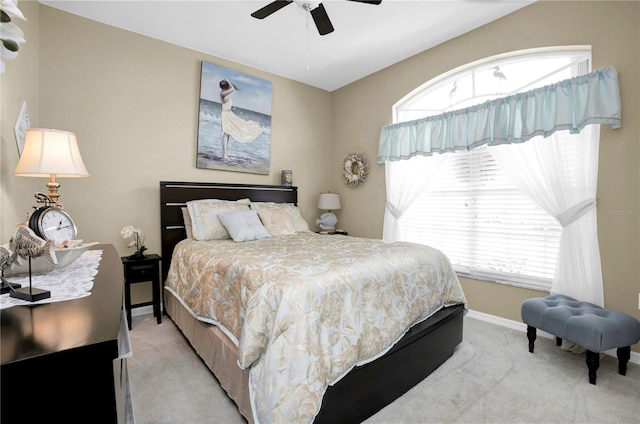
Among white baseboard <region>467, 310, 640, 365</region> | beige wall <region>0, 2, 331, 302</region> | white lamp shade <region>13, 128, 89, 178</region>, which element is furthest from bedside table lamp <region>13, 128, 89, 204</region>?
white baseboard <region>467, 310, 640, 365</region>

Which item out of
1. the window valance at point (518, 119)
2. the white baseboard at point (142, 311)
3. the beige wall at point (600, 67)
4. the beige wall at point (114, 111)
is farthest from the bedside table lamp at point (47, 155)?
the beige wall at point (600, 67)

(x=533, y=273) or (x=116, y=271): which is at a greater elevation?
(x=116, y=271)

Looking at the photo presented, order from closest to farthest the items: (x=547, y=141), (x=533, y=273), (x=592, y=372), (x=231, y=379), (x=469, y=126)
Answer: (x=231, y=379) → (x=592, y=372) → (x=547, y=141) → (x=533, y=273) → (x=469, y=126)

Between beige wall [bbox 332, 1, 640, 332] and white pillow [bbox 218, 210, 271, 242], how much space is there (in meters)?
2.30

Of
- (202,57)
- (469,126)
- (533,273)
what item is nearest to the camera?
(533,273)

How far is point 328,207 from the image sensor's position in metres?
4.39

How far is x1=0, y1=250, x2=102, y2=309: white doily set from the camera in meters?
0.89

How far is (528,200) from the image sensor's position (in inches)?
114

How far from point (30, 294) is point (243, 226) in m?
2.15

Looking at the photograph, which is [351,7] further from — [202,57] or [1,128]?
[1,128]

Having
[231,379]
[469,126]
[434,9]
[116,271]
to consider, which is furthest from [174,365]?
[434,9]

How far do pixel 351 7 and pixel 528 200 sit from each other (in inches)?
96.5

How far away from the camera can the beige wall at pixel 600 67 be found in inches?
90.1

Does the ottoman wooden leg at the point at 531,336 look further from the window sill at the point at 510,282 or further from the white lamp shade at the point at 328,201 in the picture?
the white lamp shade at the point at 328,201
